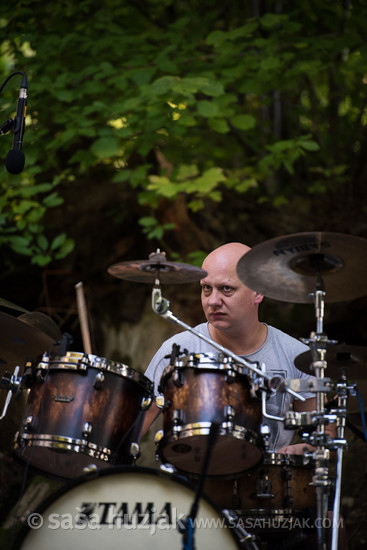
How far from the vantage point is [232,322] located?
12.3 ft

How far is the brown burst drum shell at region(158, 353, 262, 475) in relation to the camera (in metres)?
2.96

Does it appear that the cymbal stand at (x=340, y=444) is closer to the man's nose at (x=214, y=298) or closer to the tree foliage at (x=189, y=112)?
the man's nose at (x=214, y=298)

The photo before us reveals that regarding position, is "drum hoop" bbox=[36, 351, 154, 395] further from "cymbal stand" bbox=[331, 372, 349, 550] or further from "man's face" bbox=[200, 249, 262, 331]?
"cymbal stand" bbox=[331, 372, 349, 550]

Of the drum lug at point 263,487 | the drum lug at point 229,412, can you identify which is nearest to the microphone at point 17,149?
the drum lug at point 229,412

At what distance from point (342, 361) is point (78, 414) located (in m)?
1.27

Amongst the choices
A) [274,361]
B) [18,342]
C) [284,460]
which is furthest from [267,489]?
[18,342]

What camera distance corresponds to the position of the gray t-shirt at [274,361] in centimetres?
365

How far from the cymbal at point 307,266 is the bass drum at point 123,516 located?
114cm

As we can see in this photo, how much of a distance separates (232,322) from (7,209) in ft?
10.2

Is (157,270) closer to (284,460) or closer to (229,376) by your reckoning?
(229,376)

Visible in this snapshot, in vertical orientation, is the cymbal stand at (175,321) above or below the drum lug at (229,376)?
above

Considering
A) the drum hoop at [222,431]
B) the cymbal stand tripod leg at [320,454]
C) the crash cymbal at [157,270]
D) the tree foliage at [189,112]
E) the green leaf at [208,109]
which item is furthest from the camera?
the tree foliage at [189,112]

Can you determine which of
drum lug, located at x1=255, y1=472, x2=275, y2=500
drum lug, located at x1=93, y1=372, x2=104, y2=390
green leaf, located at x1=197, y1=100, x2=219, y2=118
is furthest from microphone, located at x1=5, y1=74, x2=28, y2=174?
green leaf, located at x1=197, y1=100, x2=219, y2=118

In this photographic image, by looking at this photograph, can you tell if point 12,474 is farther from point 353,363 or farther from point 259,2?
Answer: point 259,2
